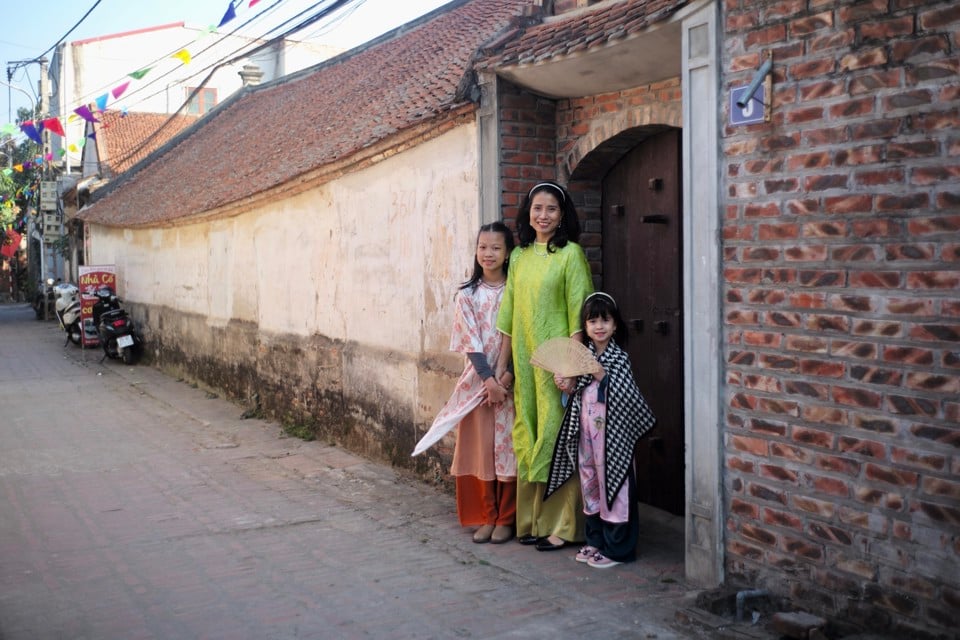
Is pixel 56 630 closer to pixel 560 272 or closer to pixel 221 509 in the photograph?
pixel 221 509

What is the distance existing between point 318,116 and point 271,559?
842cm

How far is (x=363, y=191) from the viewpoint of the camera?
332 inches

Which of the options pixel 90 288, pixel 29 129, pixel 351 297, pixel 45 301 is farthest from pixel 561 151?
pixel 45 301

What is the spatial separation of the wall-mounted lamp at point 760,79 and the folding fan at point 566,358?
157cm

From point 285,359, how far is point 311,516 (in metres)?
4.06

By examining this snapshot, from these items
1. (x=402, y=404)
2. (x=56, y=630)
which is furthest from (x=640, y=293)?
(x=56, y=630)

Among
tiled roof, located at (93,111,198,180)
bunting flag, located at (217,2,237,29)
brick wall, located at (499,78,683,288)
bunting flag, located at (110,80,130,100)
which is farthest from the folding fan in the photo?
tiled roof, located at (93,111,198,180)

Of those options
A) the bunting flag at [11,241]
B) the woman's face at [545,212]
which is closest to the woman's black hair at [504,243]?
the woman's face at [545,212]

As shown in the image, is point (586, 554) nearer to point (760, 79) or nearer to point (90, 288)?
point (760, 79)

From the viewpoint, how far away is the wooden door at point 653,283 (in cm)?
569

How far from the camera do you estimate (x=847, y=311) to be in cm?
379

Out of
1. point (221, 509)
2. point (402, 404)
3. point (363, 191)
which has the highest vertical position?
point (363, 191)

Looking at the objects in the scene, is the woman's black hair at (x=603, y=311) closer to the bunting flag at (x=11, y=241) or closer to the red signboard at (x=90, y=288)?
the red signboard at (x=90, y=288)

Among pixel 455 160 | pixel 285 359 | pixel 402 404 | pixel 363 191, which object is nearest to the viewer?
pixel 455 160
